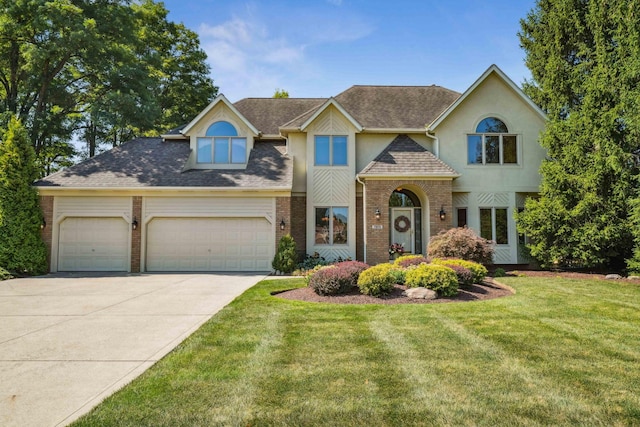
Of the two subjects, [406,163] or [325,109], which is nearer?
[406,163]

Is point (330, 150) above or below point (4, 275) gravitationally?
above

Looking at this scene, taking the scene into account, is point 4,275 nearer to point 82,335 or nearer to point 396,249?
point 82,335

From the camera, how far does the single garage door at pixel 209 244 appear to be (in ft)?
51.1

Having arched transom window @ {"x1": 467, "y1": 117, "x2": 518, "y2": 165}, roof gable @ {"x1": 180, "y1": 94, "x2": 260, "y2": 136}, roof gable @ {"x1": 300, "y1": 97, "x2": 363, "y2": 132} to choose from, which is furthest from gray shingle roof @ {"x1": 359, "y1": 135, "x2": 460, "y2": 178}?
roof gable @ {"x1": 180, "y1": 94, "x2": 260, "y2": 136}

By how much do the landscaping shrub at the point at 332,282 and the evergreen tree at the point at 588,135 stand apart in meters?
9.27

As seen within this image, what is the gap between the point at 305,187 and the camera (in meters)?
16.8

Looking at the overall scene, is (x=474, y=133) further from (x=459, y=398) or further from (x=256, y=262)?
(x=459, y=398)

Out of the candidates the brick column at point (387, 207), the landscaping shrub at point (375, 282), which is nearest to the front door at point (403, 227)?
the brick column at point (387, 207)

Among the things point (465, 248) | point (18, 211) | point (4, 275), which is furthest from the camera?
point (18, 211)

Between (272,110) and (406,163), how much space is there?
8128 mm

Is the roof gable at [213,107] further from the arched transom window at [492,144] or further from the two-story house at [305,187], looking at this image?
the arched transom window at [492,144]

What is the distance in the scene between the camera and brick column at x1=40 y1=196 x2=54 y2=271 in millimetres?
15023

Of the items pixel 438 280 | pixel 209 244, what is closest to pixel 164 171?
pixel 209 244

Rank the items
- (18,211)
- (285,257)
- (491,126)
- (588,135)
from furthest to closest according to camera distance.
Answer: (491,126) → (285,257) → (18,211) → (588,135)
